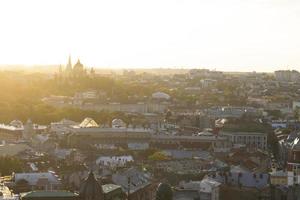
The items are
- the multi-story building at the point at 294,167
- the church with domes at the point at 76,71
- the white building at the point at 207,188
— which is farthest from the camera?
the church with domes at the point at 76,71

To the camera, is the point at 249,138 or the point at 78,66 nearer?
the point at 249,138

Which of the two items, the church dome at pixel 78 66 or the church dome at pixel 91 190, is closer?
the church dome at pixel 91 190

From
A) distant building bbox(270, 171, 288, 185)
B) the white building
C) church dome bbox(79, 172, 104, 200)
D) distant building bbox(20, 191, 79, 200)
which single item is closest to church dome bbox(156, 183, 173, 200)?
church dome bbox(79, 172, 104, 200)

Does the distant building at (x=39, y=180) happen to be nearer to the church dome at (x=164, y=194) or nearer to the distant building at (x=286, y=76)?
the church dome at (x=164, y=194)

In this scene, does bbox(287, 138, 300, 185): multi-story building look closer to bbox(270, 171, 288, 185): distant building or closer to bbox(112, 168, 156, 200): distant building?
bbox(270, 171, 288, 185): distant building

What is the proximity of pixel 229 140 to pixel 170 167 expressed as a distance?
18.5 m

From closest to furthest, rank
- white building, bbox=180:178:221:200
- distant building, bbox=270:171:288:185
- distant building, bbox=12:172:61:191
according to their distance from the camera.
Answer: white building, bbox=180:178:221:200, distant building, bbox=12:172:61:191, distant building, bbox=270:171:288:185

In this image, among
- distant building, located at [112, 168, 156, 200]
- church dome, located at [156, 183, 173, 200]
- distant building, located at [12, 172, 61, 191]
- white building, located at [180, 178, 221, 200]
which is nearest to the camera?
church dome, located at [156, 183, 173, 200]

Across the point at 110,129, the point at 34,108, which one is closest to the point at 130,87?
the point at 34,108

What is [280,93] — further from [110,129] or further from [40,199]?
[40,199]

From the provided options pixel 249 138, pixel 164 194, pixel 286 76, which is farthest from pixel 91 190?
pixel 286 76

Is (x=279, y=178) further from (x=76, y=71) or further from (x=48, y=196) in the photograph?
(x=76, y=71)

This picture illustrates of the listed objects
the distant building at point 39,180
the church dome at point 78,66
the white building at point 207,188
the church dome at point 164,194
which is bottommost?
the distant building at point 39,180

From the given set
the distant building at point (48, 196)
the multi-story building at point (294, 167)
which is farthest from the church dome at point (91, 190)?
the multi-story building at point (294, 167)
